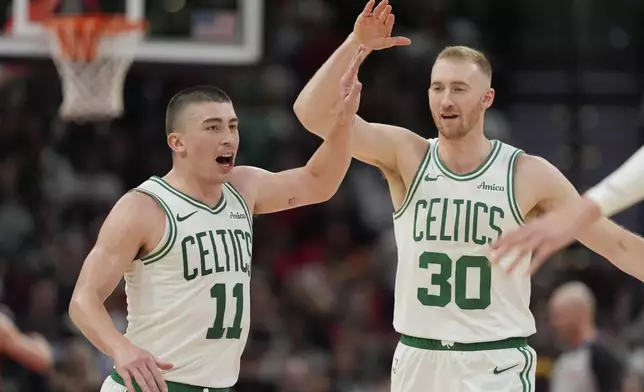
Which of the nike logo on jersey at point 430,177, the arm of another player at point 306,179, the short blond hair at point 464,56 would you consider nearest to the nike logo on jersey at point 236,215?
the arm of another player at point 306,179

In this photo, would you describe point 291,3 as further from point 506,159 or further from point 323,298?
point 506,159

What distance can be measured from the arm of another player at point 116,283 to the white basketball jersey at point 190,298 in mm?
126

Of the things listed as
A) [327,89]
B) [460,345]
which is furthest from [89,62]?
[460,345]

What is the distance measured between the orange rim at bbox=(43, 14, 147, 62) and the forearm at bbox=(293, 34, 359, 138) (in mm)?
3582

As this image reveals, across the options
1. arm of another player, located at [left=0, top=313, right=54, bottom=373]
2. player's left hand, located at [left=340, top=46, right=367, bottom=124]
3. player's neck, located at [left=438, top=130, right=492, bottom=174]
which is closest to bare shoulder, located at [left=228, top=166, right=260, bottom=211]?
player's left hand, located at [left=340, top=46, right=367, bottom=124]

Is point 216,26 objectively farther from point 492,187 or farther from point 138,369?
point 138,369

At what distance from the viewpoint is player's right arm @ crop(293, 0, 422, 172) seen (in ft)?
22.0

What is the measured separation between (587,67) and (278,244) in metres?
4.76

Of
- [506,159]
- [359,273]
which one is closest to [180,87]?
[359,273]

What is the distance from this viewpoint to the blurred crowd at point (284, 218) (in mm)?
12570

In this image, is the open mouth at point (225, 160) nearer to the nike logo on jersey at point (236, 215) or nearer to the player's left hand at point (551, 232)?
the nike logo on jersey at point (236, 215)

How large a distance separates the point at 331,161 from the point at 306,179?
0.70 feet

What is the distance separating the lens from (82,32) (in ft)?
32.5

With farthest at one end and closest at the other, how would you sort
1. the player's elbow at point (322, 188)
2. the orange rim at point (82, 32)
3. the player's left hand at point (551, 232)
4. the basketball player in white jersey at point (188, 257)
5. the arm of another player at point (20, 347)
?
the orange rim at point (82, 32) → the arm of another player at point (20, 347) → the player's elbow at point (322, 188) → the basketball player in white jersey at point (188, 257) → the player's left hand at point (551, 232)
